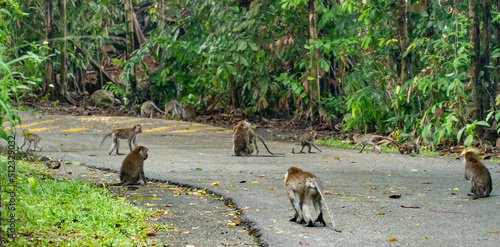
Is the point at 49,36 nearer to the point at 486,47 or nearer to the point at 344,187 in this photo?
the point at 486,47

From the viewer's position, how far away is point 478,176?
711 cm

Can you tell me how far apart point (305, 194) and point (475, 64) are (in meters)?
10.0

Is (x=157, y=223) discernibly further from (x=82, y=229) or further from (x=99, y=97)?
(x=99, y=97)

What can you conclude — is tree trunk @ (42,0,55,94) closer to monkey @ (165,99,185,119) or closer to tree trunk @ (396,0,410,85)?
monkey @ (165,99,185,119)

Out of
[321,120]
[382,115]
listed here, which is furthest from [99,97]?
[382,115]

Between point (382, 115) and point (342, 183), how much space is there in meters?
8.53

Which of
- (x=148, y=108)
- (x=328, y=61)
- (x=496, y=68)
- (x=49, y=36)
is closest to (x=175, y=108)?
(x=148, y=108)

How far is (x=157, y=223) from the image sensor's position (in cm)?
582

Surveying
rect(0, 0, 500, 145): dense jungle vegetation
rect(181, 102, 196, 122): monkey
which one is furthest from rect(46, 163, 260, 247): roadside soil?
rect(181, 102, 196, 122): monkey

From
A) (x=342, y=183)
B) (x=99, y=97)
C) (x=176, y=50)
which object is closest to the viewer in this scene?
(x=342, y=183)

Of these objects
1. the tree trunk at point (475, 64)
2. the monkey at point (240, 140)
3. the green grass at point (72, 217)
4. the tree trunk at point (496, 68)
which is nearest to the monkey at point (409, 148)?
the tree trunk at point (475, 64)

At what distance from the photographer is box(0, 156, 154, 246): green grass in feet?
16.1

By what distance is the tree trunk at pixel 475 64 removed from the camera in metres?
13.6

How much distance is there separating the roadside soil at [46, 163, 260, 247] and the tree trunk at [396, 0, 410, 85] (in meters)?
9.51
